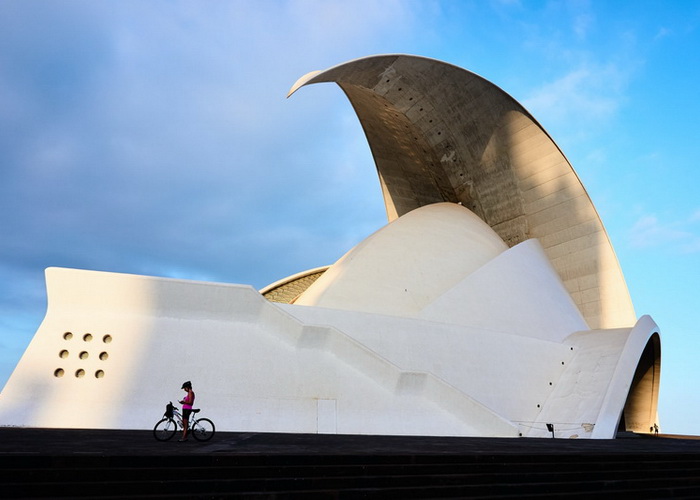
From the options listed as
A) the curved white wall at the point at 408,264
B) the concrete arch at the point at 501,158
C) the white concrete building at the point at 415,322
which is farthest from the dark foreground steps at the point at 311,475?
the concrete arch at the point at 501,158

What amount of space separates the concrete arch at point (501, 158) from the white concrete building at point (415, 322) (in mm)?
55

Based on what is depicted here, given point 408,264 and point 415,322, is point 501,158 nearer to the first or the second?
point 408,264

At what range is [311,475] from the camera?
5.18 m

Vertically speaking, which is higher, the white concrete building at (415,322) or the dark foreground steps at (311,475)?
the white concrete building at (415,322)

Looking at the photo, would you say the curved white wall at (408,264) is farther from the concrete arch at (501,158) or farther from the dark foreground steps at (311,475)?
the dark foreground steps at (311,475)

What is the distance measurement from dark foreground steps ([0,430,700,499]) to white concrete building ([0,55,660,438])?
3257mm

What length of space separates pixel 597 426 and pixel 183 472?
10922 mm

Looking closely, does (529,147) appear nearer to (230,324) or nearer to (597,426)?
(597,426)

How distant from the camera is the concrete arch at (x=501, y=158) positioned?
1780 cm

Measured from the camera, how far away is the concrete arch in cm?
1780

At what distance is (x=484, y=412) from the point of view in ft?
37.0

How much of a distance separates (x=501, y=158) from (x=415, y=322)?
854 cm

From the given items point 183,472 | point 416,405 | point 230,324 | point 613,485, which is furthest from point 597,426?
point 183,472

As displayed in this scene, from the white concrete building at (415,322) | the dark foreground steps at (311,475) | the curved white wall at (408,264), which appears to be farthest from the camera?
the curved white wall at (408,264)
